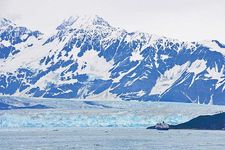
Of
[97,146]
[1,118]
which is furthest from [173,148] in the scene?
[1,118]

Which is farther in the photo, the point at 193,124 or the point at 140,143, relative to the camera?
the point at 193,124

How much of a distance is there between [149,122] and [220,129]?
19.8 m

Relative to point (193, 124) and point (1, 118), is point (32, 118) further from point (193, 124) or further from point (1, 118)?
point (193, 124)

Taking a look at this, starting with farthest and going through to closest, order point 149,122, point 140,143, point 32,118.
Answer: point 149,122 → point 32,118 → point 140,143

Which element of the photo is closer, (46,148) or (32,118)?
(46,148)

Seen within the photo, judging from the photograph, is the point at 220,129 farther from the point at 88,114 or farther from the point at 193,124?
the point at 88,114

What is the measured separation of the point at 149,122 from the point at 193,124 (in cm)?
1354

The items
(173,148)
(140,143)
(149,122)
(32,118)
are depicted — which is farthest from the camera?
(149,122)

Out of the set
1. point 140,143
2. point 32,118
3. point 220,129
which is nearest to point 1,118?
point 32,118

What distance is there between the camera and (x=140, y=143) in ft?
412

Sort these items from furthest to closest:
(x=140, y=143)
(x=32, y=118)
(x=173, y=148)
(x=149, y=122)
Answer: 1. (x=149, y=122)
2. (x=32, y=118)
3. (x=140, y=143)
4. (x=173, y=148)

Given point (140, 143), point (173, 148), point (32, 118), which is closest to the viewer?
point (173, 148)

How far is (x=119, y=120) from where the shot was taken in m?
190

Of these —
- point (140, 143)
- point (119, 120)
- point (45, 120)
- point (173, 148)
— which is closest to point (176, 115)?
point (119, 120)
